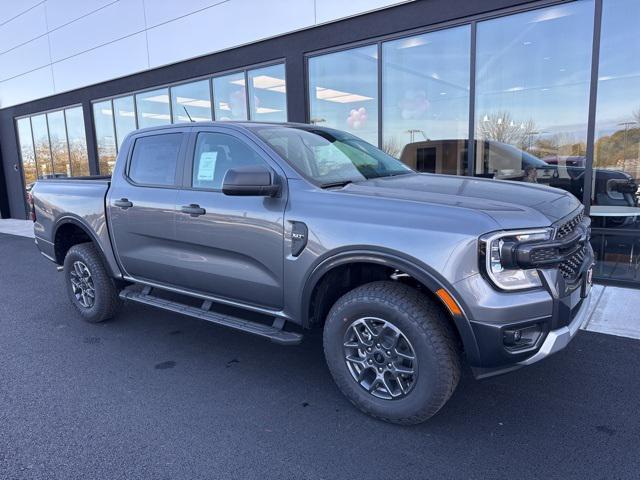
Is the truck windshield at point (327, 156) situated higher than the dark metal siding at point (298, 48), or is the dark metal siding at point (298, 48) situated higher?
the dark metal siding at point (298, 48)

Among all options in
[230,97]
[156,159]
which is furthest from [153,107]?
[156,159]

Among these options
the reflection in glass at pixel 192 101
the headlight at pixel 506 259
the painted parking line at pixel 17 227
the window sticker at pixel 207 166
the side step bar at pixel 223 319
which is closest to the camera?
the headlight at pixel 506 259

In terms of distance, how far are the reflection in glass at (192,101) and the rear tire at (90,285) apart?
604 cm

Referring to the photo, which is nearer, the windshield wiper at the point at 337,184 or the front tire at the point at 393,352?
the front tire at the point at 393,352

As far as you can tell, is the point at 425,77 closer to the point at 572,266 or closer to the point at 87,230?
the point at 572,266

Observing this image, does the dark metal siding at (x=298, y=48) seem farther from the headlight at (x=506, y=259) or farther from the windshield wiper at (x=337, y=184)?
the headlight at (x=506, y=259)

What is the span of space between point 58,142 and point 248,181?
1412 centimetres

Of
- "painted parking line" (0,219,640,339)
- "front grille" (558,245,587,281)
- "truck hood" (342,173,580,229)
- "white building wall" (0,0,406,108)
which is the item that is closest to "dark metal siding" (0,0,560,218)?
"white building wall" (0,0,406,108)

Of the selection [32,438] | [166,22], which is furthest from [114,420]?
[166,22]

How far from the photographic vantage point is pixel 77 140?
13992mm

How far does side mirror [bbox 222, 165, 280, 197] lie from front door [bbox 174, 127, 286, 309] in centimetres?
18

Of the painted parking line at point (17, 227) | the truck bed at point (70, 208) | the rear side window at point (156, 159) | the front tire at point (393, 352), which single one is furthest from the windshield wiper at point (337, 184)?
the painted parking line at point (17, 227)

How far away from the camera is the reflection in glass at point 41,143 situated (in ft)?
48.9

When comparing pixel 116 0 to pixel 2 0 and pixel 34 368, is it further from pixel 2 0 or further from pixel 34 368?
pixel 34 368
